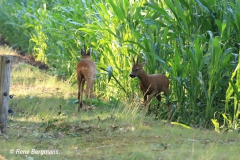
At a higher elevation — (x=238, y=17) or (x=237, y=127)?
(x=238, y=17)

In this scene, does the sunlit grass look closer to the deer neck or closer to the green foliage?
the deer neck

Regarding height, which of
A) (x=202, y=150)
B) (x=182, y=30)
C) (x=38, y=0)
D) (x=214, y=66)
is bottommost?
(x=202, y=150)

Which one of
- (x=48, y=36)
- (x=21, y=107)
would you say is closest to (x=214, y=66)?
(x=21, y=107)

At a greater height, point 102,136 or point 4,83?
point 4,83

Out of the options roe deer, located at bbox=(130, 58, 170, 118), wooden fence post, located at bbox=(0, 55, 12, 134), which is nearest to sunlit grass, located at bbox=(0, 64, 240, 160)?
wooden fence post, located at bbox=(0, 55, 12, 134)

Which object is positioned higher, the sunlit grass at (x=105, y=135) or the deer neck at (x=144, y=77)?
the deer neck at (x=144, y=77)

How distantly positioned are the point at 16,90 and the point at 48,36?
3.60 metres

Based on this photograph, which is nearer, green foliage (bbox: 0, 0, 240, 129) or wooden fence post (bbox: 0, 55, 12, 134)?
wooden fence post (bbox: 0, 55, 12, 134)

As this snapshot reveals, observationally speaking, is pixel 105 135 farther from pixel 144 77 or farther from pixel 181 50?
pixel 181 50

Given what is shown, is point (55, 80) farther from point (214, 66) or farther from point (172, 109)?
point (214, 66)

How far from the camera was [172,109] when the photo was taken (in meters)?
9.80

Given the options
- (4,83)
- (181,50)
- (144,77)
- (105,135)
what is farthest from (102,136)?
(181,50)

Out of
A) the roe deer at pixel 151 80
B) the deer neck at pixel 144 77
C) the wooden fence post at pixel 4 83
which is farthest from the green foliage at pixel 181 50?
the wooden fence post at pixel 4 83

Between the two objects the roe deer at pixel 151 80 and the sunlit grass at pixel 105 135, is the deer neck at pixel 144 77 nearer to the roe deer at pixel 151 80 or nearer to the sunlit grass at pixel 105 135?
the roe deer at pixel 151 80
